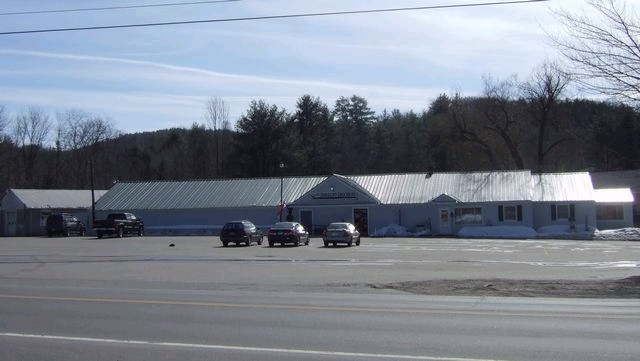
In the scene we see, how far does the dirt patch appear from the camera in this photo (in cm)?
1797

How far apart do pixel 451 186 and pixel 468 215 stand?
4488 millimetres

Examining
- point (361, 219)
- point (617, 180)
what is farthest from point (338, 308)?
point (617, 180)

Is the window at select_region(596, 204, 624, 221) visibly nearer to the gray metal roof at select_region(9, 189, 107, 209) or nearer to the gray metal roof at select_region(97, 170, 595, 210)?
the gray metal roof at select_region(97, 170, 595, 210)

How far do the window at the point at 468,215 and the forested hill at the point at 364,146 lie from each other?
11125mm

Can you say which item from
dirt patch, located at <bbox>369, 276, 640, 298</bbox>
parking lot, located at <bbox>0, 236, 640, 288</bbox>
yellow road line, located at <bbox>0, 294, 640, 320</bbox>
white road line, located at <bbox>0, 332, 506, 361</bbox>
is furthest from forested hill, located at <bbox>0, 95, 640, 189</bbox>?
white road line, located at <bbox>0, 332, 506, 361</bbox>

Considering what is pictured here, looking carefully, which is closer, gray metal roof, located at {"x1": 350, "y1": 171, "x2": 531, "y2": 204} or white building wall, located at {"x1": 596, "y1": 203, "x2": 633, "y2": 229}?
white building wall, located at {"x1": 596, "y1": 203, "x2": 633, "y2": 229}

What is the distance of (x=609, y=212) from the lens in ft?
211

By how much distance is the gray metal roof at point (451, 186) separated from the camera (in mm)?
64062

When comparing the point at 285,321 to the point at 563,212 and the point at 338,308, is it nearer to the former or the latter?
the point at 338,308

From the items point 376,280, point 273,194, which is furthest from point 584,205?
point 376,280

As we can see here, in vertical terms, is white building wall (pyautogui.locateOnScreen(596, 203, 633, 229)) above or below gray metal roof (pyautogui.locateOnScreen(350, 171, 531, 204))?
below

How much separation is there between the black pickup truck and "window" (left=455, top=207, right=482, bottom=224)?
89.9 ft

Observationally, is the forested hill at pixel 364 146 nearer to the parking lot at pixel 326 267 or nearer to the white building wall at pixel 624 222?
the white building wall at pixel 624 222

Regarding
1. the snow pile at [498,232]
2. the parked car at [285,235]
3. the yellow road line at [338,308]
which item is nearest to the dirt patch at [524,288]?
the yellow road line at [338,308]
